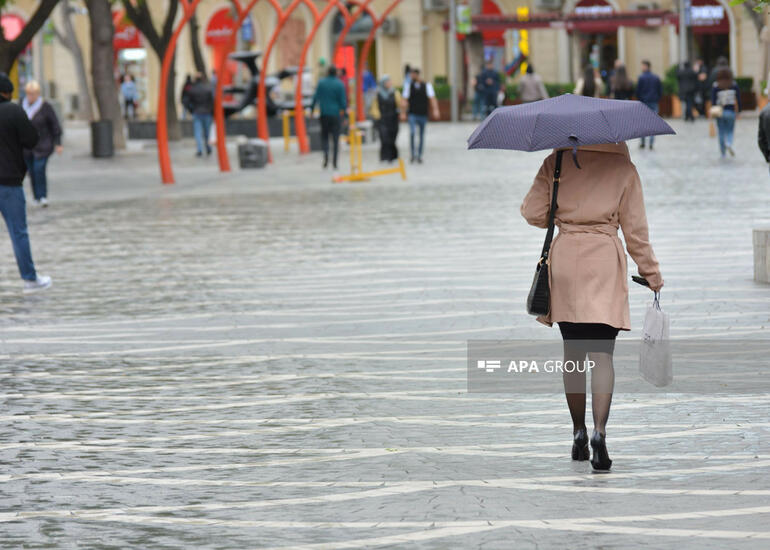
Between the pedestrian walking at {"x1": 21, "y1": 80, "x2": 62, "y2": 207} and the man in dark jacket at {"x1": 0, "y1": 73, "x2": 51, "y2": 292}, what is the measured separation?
25.5 ft

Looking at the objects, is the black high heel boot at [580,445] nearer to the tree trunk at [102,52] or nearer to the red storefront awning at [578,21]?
the tree trunk at [102,52]

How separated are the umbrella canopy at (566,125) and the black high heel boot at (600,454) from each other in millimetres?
1137

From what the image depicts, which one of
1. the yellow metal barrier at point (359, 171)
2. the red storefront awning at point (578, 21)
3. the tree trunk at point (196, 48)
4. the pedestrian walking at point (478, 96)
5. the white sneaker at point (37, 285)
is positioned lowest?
the pedestrian walking at point (478, 96)

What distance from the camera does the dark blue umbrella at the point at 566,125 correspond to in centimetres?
641

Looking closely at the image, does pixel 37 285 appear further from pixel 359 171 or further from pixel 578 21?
pixel 578 21

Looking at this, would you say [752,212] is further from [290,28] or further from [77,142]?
[290,28]

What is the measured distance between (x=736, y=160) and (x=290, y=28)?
39648mm

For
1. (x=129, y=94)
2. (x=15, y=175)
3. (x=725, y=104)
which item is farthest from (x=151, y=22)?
(x=15, y=175)

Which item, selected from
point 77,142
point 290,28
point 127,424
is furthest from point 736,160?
point 290,28

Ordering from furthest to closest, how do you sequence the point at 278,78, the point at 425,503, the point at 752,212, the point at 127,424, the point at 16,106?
the point at 278,78 < the point at 752,212 < the point at 16,106 < the point at 127,424 < the point at 425,503

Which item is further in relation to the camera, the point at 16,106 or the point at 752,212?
the point at 752,212

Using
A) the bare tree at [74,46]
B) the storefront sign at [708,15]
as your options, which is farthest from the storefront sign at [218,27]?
the storefront sign at [708,15]

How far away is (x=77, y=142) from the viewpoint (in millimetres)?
44750

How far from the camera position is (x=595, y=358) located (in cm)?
658
